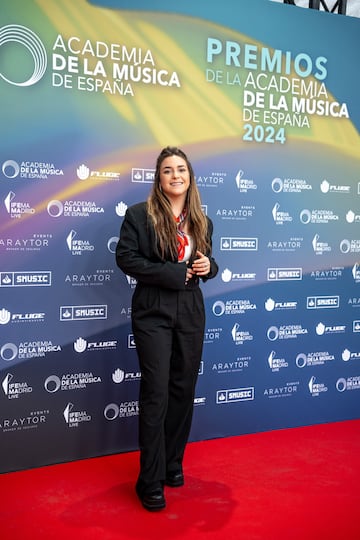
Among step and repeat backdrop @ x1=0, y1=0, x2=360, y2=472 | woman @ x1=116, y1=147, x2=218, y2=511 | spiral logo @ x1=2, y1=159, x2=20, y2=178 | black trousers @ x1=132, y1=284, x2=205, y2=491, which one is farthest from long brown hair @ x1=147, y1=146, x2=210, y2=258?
spiral logo @ x1=2, y1=159, x2=20, y2=178

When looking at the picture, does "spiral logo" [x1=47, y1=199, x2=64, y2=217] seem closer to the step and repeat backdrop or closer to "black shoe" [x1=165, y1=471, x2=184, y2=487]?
the step and repeat backdrop

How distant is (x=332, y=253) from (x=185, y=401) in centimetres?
186

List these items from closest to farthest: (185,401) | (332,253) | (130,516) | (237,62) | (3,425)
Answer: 1. (130,516)
2. (185,401)
3. (3,425)
4. (237,62)
5. (332,253)

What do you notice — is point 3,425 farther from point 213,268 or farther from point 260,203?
point 260,203

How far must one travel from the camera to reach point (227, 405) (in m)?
4.18

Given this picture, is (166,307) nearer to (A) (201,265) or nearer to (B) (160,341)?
(B) (160,341)

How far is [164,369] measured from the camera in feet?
10.1

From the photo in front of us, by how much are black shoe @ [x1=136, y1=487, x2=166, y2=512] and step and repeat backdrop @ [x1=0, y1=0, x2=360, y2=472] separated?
0.83 metres

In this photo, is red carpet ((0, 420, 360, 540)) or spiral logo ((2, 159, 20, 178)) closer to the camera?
red carpet ((0, 420, 360, 540))

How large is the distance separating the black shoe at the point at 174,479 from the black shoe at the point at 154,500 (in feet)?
0.87

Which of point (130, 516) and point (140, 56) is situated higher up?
point (140, 56)

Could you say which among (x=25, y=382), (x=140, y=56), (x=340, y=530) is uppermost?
(x=140, y=56)

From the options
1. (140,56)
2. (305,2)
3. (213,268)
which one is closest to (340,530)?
(213,268)

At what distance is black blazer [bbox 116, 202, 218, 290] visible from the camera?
10.1ft
